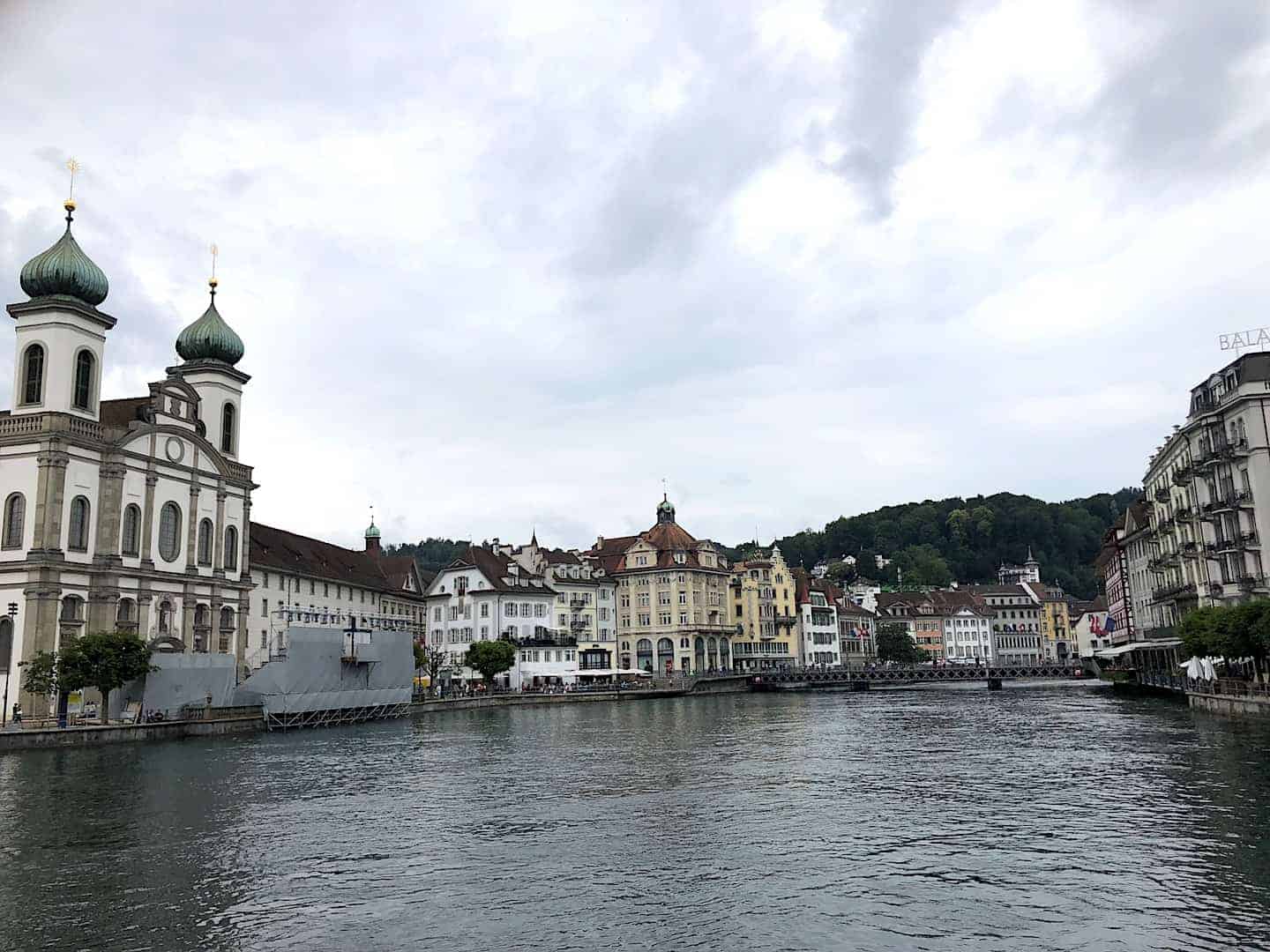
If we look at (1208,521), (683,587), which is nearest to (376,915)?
(1208,521)

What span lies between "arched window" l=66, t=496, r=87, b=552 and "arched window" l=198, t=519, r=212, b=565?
11.6m

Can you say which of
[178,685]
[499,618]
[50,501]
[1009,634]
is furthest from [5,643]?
[1009,634]

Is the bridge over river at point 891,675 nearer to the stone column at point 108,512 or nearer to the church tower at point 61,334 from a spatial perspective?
the stone column at point 108,512

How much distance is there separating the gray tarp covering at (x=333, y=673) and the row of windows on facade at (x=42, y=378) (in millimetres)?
20005

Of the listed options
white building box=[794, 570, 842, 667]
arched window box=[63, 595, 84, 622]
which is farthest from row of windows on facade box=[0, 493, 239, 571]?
white building box=[794, 570, 842, 667]

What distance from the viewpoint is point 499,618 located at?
111688 millimetres

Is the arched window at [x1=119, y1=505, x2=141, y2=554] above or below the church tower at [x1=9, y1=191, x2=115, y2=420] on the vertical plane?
below

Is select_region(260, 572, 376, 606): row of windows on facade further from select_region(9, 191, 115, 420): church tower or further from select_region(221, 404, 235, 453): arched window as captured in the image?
select_region(9, 191, 115, 420): church tower

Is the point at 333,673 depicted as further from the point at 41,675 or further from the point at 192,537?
the point at 41,675

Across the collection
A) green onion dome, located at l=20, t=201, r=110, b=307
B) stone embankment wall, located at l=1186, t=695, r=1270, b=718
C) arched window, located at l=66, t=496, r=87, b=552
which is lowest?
stone embankment wall, located at l=1186, t=695, r=1270, b=718

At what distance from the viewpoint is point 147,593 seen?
69562mm

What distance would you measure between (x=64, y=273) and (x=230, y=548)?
76.8 feet

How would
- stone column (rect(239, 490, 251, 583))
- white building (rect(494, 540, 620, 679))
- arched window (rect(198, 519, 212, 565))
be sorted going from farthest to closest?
white building (rect(494, 540, 620, 679))
stone column (rect(239, 490, 251, 583))
arched window (rect(198, 519, 212, 565))

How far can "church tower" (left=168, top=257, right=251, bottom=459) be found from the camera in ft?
279
